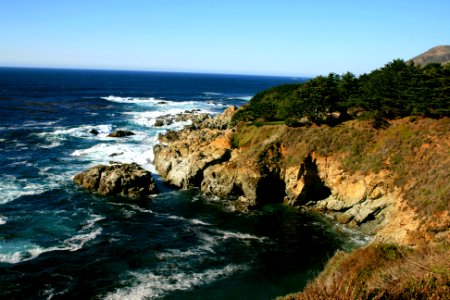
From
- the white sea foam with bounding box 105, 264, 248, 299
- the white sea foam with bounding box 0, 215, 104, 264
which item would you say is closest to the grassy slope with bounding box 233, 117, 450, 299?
the white sea foam with bounding box 105, 264, 248, 299

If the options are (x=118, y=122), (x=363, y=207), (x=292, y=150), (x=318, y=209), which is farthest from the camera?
(x=118, y=122)

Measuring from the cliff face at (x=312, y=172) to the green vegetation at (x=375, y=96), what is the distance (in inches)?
106

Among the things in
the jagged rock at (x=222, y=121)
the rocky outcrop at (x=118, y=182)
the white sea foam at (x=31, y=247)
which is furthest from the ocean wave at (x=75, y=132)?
the white sea foam at (x=31, y=247)

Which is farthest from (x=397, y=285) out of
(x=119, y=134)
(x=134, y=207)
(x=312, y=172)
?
(x=119, y=134)

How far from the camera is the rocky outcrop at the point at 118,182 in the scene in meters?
48.2

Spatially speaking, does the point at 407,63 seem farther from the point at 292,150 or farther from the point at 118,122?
the point at 118,122

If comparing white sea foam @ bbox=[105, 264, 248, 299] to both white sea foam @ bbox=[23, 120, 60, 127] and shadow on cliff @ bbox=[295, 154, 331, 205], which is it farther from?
white sea foam @ bbox=[23, 120, 60, 127]

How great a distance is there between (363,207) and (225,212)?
52.3 ft

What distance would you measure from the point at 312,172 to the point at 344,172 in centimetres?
399

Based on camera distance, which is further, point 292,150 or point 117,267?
point 292,150

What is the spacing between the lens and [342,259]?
23344 mm

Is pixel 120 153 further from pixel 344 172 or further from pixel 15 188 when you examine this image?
pixel 344 172

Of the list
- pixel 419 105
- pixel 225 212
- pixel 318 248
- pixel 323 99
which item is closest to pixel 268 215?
pixel 225 212

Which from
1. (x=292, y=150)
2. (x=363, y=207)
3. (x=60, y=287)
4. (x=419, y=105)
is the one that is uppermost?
(x=419, y=105)
